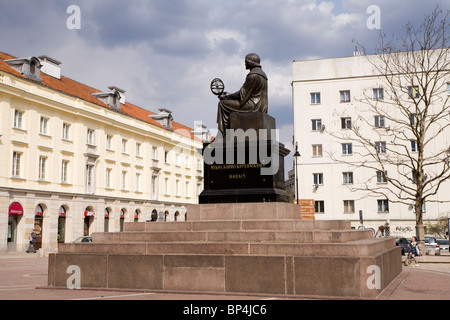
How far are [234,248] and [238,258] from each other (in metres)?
0.29

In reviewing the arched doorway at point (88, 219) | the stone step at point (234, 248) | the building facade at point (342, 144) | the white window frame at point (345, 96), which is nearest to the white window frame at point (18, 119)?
the arched doorway at point (88, 219)

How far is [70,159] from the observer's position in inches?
1554

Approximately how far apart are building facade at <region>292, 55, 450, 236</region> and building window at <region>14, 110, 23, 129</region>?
24577mm

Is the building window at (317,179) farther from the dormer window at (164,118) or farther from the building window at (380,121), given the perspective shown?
the dormer window at (164,118)

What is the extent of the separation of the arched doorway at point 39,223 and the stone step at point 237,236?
88.0ft

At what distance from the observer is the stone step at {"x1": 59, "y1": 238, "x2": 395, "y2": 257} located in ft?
27.2

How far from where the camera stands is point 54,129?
37688 millimetres

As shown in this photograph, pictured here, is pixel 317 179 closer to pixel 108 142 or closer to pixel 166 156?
pixel 166 156

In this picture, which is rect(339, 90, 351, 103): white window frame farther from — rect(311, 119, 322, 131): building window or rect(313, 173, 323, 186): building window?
rect(313, 173, 323, 186): building window

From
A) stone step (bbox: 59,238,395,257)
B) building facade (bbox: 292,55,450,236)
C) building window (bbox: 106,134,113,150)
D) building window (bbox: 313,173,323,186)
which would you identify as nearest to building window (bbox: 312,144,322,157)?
building facade (bbox: 292,55,450,236)

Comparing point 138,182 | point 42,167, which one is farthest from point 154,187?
point 42,167

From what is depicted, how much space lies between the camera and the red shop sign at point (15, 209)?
3259 cm

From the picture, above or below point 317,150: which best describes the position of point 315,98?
above
